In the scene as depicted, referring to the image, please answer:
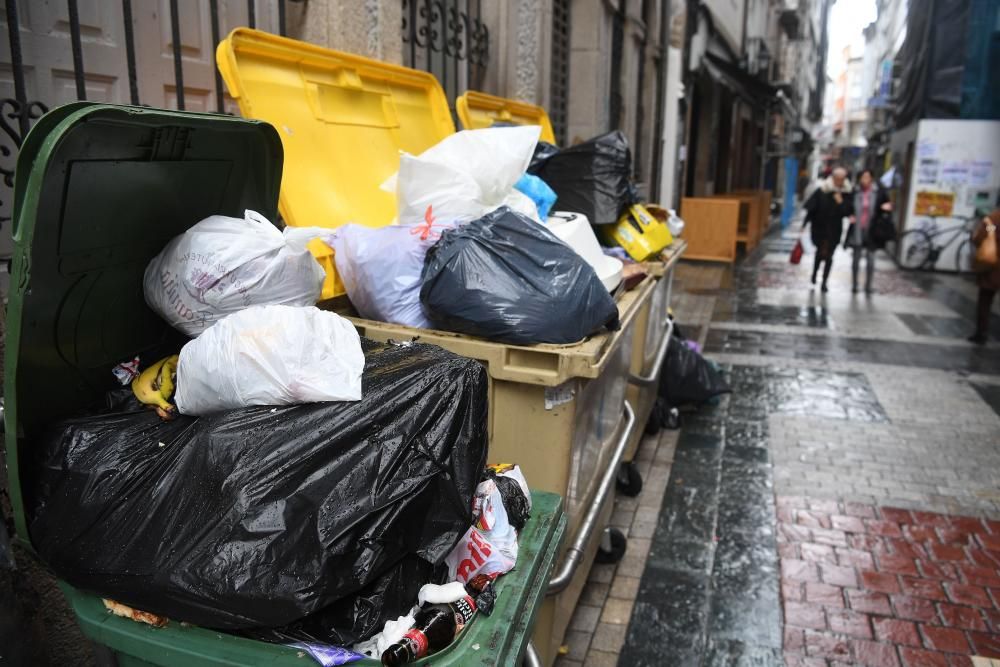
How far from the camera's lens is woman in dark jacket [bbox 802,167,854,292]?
435 inches

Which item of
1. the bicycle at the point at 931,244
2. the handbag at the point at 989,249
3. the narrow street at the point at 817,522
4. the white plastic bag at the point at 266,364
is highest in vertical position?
the white plastic bag at the point at 266,364

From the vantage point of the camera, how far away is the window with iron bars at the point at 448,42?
5160 mm

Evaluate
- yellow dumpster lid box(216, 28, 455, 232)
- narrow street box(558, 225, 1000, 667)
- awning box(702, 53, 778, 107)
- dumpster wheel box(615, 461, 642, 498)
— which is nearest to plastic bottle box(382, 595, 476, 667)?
narrow street box(558, 225, 1000, 667)

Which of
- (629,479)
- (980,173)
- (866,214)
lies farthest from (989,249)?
(980,173)

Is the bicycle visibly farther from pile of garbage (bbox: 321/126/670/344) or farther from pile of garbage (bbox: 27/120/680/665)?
pile of garbage (bbox: 27/120/680/665)

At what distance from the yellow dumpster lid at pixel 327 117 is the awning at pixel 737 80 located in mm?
12438

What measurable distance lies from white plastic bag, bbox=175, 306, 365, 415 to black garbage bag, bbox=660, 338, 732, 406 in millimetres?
4083

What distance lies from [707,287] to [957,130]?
231 inches

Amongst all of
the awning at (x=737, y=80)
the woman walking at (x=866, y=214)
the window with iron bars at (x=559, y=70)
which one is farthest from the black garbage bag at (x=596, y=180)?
the awning at (x=737, y=80)

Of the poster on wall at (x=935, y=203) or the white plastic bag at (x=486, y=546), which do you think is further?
the poster on wall at (x=935, y=203)

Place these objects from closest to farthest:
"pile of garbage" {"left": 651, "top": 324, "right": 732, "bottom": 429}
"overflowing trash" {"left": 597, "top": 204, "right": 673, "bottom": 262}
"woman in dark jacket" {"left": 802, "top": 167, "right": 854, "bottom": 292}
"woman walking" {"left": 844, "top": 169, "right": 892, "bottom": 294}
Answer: "overflowing trash" {"left": 597, "top": 204, "right": 673, "bottom": 262}
"pile of garbage" {"left": 651, "top": 324, "right": 732, "bottom": 429}
"woman walking" {"left": 844, "top": 169, "right": 892, "bottom": 294}
"woman in dark jacket" {"left": 802, "top": 167, "right": 854, "bottom": 292}

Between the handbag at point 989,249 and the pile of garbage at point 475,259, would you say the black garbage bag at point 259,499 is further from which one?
the handbag at point 989,249

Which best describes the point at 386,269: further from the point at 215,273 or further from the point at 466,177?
the point at 215,273

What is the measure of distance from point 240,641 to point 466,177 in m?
2.07
